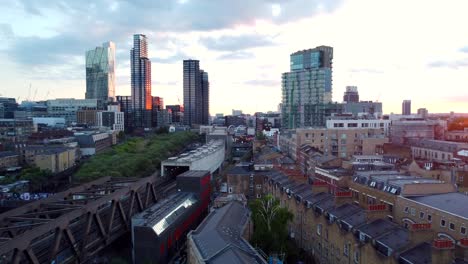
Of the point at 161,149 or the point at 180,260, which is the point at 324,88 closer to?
the point at 161,149

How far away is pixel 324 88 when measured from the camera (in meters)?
122

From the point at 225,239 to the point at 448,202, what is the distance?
54.5ft

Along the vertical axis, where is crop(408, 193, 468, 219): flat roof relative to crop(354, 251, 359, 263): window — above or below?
above

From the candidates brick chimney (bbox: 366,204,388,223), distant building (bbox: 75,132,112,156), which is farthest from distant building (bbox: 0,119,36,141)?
brick chimney (bbox: 366,204,388,223)

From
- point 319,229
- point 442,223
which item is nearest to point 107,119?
point 319,229

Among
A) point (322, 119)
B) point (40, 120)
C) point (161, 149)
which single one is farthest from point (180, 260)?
point (40, 120)

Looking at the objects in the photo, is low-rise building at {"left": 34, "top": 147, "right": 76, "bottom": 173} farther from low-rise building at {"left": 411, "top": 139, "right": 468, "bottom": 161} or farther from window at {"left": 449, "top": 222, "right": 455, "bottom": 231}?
window at {"left": 449, "top": 222, "right": 455, "bottom": 231}

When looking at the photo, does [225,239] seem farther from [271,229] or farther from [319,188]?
[319,188]

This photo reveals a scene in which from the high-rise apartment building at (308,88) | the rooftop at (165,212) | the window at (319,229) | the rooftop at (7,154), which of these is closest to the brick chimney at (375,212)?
the window at (319,229)

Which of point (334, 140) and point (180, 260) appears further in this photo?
point (334, 140)

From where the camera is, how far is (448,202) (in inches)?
1108

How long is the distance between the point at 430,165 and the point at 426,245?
29.4 m

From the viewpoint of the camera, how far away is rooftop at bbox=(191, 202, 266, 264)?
812 inches

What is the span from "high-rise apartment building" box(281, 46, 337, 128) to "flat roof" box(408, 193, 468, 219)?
90949mm
